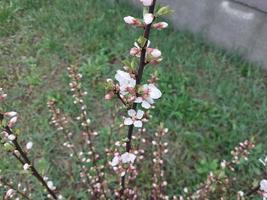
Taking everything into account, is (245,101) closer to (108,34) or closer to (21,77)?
(108,34)

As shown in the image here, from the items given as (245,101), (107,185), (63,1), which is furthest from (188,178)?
(63,1)

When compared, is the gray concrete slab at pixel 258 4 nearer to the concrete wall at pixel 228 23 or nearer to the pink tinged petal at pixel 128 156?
the concrete wall at pixel 228 23

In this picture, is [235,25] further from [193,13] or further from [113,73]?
[113,73]

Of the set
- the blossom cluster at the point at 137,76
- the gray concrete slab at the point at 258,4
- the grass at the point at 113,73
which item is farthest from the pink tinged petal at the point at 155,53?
the gray concrete slab at the point at 258,4

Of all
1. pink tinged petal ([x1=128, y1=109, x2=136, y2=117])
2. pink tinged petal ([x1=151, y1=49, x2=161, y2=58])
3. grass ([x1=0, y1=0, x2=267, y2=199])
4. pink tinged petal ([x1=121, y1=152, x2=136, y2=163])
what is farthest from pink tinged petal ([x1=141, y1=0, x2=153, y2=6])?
grass ([x1=0, y1=0, x2=267, y2=199])

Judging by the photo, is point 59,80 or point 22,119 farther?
point 59,80

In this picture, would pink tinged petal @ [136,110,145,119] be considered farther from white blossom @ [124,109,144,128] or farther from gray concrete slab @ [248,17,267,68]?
gray concrete slab @ [248,17,267,68]

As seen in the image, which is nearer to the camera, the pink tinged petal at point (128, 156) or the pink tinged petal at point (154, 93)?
the pink tinged petal at point (154, 93)
